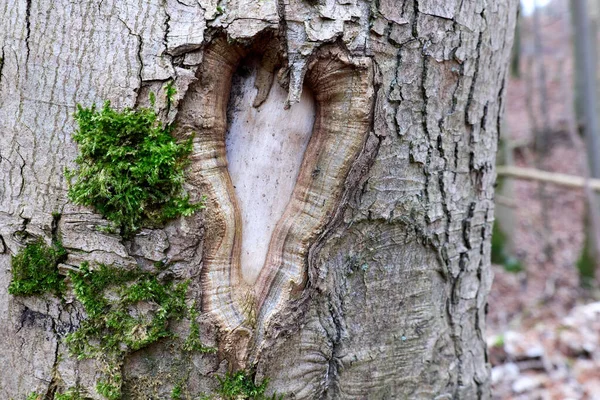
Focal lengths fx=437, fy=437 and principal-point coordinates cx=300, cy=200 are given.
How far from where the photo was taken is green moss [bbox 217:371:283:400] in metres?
1.14

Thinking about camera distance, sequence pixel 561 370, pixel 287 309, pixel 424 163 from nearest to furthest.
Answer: pixel 287 309 → pixel 424 163 → pixel 561 370

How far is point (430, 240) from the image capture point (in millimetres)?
1344

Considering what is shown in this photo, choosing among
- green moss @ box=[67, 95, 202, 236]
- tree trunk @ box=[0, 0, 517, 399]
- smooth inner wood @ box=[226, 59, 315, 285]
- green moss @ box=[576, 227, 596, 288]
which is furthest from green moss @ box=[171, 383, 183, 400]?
green moss @ box=[576, 227, 596, 288]

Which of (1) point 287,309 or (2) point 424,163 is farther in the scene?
(2) point 424,163

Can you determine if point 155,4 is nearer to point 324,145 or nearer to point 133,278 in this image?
point 324,145

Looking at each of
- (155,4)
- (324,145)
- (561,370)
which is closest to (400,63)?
(324,145)

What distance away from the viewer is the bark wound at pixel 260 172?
1.10 metres

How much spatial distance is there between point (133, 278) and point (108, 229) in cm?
14

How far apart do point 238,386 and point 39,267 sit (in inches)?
23.5

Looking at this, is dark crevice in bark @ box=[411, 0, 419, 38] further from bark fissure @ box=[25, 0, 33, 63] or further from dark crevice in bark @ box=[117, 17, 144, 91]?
bark fissure @ box=[25, 0, 33, 63]

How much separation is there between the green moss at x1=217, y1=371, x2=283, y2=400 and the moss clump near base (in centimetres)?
49

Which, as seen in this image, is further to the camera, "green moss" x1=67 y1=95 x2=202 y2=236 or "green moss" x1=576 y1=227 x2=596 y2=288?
"green moss" x1=576 y1=227 x2=596 y2=288

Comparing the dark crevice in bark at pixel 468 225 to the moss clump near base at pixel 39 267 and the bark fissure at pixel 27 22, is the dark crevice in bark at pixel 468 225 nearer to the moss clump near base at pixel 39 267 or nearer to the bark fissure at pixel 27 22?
the moss clump near base at pixel 39 267

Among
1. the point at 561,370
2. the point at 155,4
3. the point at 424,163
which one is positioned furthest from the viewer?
the point at 561,370
